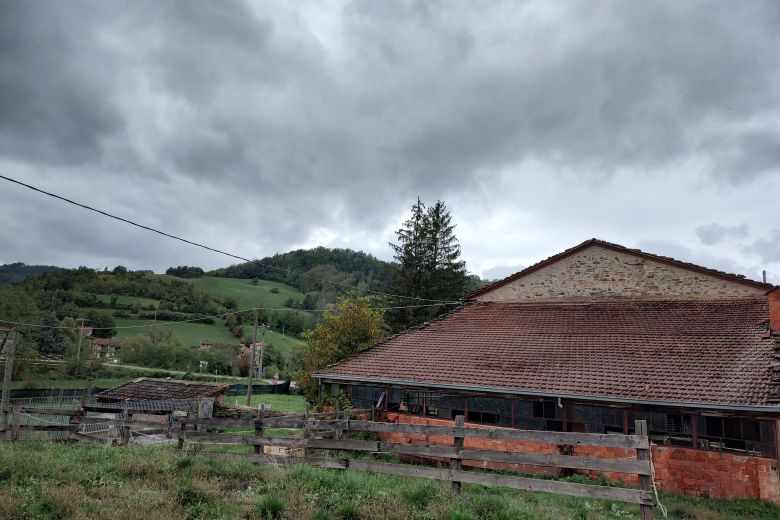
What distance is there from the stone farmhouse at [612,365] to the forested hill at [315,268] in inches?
3437

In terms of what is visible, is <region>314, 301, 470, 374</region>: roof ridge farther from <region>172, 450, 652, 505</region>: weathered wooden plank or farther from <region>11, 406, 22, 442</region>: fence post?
<region>11, 406, 22, 442</region>: fence post

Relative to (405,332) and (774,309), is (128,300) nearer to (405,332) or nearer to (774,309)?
(405,332)

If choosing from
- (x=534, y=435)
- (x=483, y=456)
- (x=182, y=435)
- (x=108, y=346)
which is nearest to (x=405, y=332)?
(x=182, y=435)

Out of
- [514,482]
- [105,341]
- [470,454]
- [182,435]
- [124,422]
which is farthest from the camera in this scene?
[105,341]

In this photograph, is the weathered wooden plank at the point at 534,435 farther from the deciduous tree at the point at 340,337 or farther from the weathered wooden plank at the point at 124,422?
the deciduous tree at the point at 340,337

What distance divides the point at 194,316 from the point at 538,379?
254 feet

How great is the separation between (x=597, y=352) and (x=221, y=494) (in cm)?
1221

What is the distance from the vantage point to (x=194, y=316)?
81.5 meters

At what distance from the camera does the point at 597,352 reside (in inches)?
595

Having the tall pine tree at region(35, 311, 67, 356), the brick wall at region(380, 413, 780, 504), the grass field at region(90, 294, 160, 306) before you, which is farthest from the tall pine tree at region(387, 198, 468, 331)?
the grass field at region(90, 294, 160, 306)

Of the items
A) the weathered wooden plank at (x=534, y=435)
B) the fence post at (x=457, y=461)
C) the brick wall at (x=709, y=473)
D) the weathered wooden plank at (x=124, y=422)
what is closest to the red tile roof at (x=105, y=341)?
the weathered wooden plank at (x=124, y=422)

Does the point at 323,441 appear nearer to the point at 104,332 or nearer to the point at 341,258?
the point at 104,332

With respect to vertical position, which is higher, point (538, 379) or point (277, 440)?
point (538, 379)

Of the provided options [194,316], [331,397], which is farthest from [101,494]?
[194,316]
